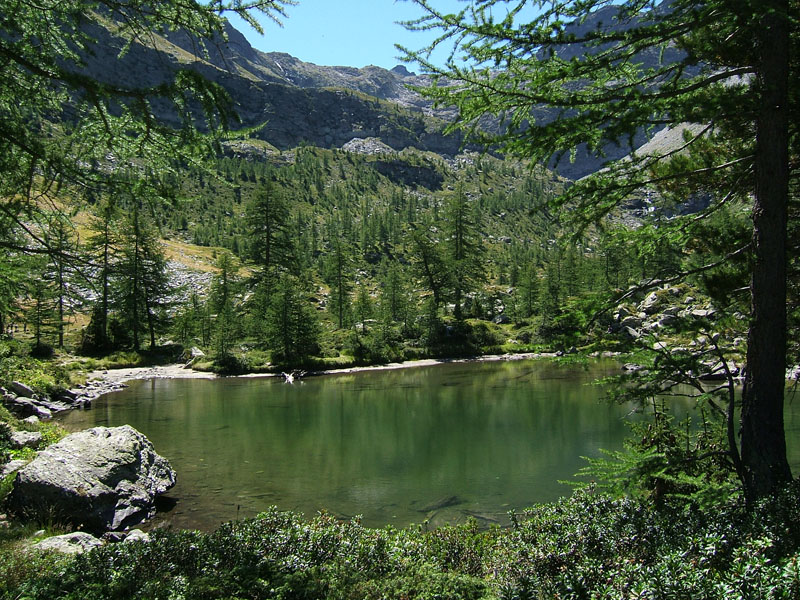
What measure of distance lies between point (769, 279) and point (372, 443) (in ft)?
43.6

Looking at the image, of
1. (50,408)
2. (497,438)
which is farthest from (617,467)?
(50,408)

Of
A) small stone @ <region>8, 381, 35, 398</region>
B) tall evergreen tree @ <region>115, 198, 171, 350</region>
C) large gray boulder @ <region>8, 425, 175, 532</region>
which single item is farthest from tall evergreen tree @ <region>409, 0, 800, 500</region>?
tall evergreen tree @ <region>115, 198, 171, 350</region>

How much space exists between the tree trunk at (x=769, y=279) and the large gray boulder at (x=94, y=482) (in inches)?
411

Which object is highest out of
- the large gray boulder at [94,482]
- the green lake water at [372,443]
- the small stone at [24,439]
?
the small stone at [24,439]

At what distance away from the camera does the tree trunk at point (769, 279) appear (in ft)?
18.6

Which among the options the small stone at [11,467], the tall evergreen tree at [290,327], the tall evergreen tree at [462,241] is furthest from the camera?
the tall evergreen tree at [462,241]

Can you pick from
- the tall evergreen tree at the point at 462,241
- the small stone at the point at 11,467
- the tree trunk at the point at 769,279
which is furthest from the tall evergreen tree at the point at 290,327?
the tree trunk at the point at 769,279

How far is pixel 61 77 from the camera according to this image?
512cm

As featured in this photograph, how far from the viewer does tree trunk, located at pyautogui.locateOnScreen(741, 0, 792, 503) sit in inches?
224

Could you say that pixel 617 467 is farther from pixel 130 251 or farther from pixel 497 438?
pixel 130 251

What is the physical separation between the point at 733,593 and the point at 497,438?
1345 centimetres

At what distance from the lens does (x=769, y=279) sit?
19.0 feet

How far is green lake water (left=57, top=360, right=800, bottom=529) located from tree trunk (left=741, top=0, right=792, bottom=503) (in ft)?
6.35

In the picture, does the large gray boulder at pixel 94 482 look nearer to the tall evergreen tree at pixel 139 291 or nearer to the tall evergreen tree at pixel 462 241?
the tall evergreen tree at pixel 139 291
